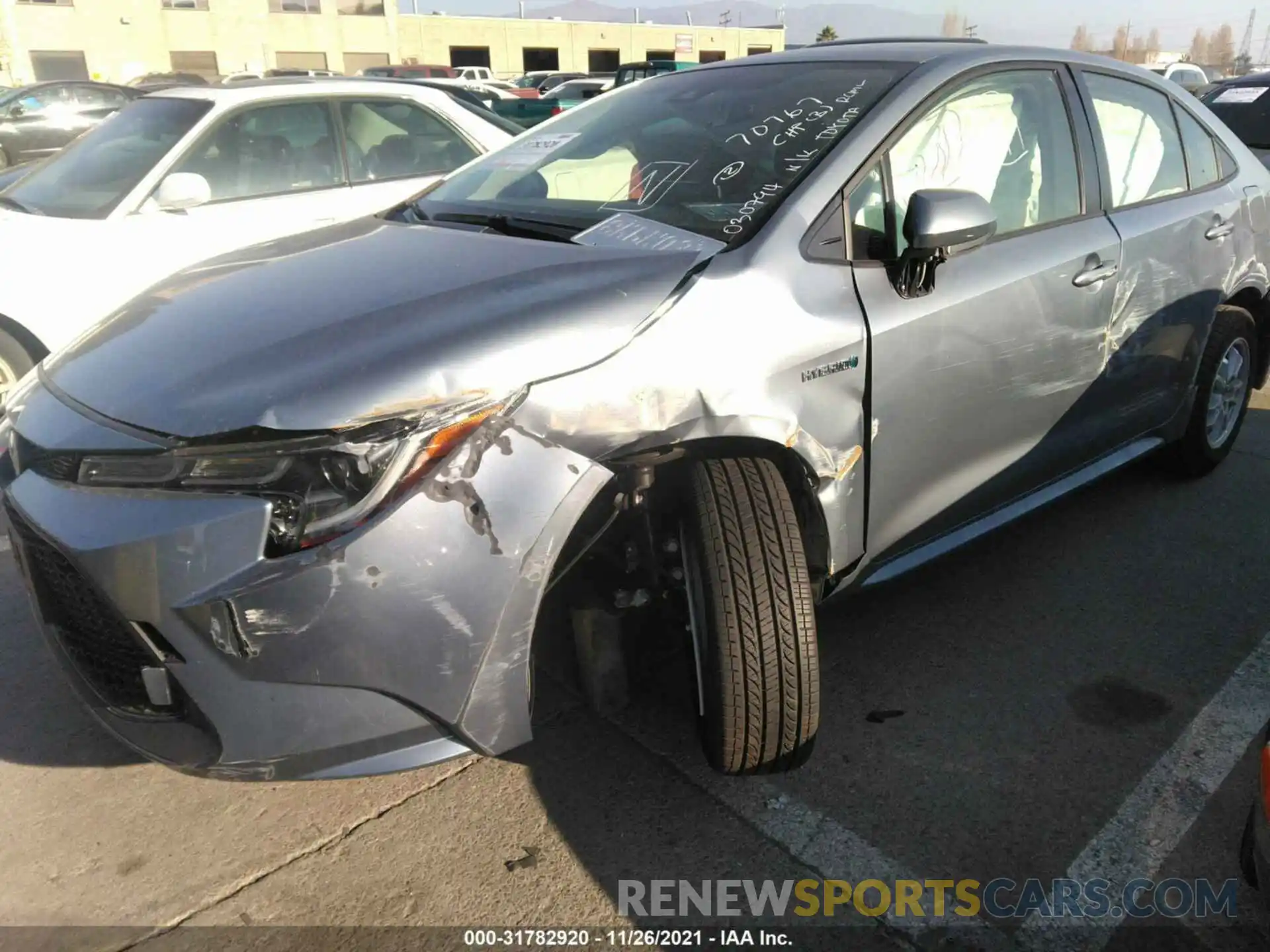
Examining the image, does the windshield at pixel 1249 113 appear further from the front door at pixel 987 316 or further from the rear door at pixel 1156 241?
the front door at pixel 987 316

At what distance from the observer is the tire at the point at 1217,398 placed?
3885mm

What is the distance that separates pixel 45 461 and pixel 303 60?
5417 centimetres

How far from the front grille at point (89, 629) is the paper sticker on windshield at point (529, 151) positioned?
1.85 metres

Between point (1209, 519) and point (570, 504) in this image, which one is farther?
point (1209, 519)

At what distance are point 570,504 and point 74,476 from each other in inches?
38.6

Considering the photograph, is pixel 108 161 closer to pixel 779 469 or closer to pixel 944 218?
pixel 779 469

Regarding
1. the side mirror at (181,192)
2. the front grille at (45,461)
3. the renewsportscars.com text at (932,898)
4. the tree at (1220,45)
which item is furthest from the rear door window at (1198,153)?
the tree at (1220,45)

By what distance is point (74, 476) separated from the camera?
199cm

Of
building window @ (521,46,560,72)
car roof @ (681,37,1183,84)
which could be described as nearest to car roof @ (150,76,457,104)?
car roof @ (681,37,1183,84)

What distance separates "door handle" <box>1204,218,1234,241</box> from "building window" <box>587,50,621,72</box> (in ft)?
205

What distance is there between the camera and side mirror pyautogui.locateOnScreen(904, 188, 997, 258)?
7.89 ft

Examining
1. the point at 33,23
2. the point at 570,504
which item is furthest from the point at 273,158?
the point at 33,23

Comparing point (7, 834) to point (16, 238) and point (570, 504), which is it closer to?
point (570, 504)

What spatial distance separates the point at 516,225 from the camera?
8.96ft
